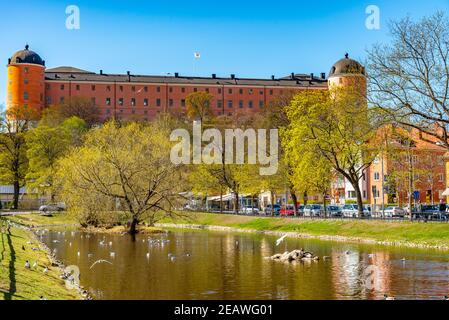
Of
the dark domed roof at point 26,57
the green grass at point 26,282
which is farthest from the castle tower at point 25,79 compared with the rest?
the green grass at point 26,282

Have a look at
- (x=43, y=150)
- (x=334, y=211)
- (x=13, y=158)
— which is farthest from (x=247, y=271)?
(x=13, y=158)

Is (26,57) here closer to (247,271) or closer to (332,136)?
(332,136)

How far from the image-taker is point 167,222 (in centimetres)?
6900

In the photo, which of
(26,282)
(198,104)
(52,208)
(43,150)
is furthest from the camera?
(198,104)

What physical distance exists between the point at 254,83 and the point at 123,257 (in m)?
135

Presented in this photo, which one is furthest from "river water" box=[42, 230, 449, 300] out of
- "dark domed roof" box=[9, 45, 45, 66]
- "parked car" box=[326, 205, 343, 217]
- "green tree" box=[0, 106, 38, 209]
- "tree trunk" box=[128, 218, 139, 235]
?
"dark domed roof" box=[9, 45, 45, 66]

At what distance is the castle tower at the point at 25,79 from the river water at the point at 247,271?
113718 millimetres

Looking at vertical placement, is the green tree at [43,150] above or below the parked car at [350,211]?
above

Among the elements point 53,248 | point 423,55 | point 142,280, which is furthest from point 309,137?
point 142,280

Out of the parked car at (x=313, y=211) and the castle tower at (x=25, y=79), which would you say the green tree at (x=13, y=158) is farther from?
the castle tower at (x=25, y=79)

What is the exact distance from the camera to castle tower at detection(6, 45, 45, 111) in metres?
150

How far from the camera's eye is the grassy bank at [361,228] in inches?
1603

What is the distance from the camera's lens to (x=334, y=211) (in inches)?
2576

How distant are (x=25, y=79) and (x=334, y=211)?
344 feet
